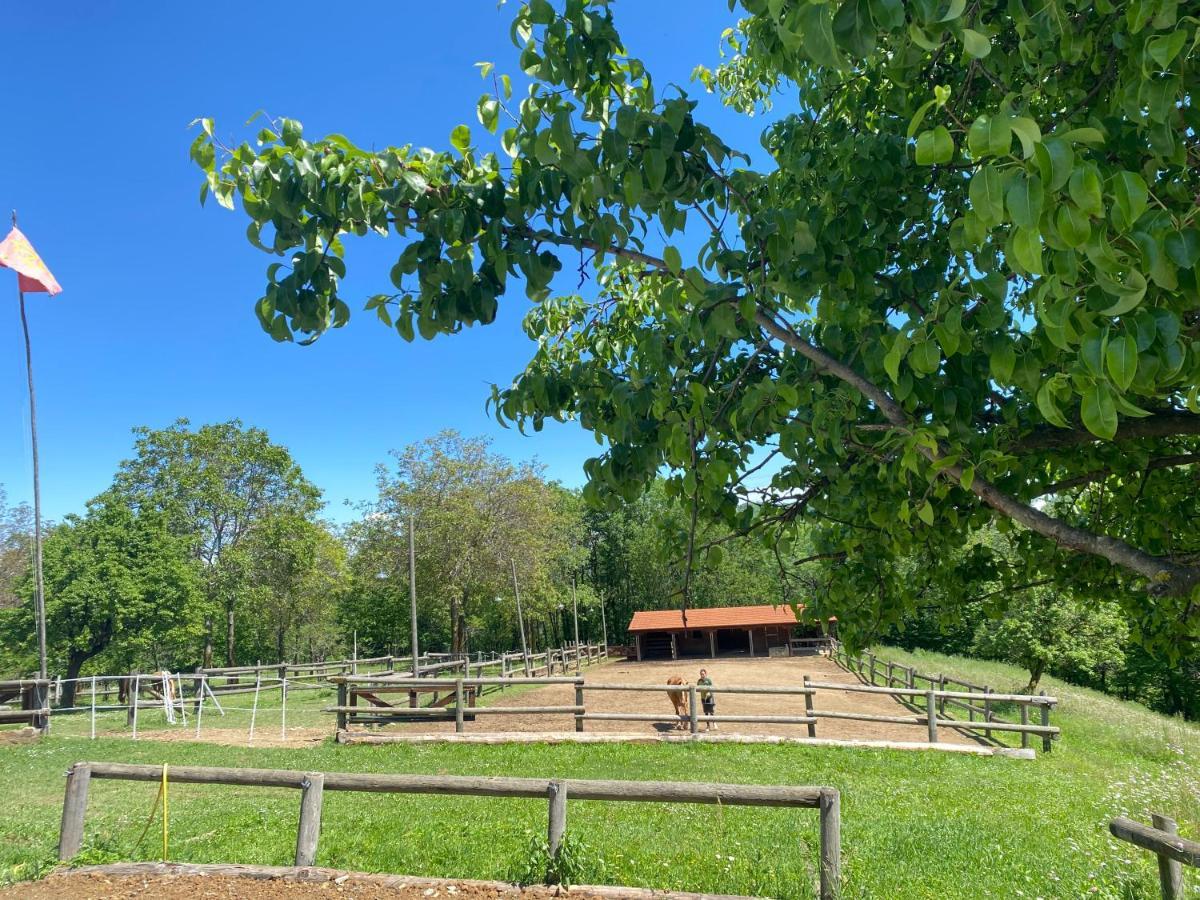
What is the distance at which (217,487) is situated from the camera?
134ft

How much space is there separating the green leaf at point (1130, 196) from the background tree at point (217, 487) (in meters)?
42.8

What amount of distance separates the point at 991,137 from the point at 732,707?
72.6 ft

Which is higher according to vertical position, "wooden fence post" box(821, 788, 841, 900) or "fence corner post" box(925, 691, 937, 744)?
"wooden fence post" box(821, 788, 841, 900)

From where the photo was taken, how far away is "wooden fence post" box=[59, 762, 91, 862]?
647 cm

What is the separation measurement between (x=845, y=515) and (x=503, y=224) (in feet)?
7.72

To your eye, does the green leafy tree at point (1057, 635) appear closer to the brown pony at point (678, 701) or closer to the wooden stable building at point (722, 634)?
the brown pony at point (678, 701)

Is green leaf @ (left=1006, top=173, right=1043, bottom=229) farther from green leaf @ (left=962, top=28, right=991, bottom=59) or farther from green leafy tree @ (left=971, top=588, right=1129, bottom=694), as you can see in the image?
green leafy tree @ (left=971, top=588, right=1129, bottom=694)

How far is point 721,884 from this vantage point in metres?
5.93

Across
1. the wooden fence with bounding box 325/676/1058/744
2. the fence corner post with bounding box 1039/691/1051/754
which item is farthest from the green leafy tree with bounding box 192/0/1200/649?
the fence corner post with bounding box 1039/691/1051/754

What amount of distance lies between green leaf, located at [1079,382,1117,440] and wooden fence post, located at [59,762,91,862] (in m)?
7.71

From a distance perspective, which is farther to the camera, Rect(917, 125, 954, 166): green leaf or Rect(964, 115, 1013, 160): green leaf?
Rect(917, 125, 954, 166): green leaf

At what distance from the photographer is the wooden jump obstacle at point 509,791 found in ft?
17.9

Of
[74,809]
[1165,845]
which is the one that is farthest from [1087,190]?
[74,809]

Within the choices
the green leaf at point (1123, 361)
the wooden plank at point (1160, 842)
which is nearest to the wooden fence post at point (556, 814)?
the wooden plank at point (1160, 842)
